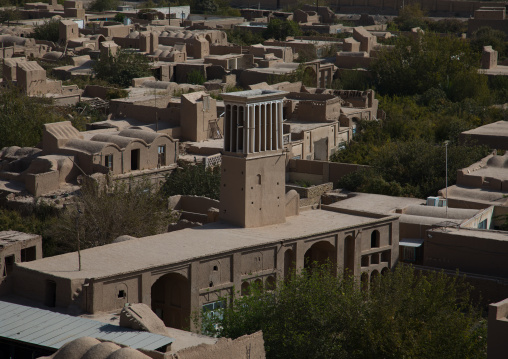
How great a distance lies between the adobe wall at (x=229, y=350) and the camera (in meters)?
16.6

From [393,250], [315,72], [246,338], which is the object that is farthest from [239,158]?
[315,72]

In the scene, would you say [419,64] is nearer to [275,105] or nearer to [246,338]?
[275,105]

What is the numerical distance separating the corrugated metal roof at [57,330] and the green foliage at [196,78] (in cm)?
3422

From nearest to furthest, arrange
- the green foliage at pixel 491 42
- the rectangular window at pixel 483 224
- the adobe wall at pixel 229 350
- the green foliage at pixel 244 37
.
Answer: the adobe wall at pixel 229 350 < the rectangular window at pixel 483 224 < the green foliage at pixel 491 42 < the green foliage at pixel 244 37

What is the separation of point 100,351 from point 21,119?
84.6 feet

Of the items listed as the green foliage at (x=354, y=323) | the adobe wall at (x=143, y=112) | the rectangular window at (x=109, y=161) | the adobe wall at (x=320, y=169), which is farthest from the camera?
the adobe wall at (x=143, y=112)

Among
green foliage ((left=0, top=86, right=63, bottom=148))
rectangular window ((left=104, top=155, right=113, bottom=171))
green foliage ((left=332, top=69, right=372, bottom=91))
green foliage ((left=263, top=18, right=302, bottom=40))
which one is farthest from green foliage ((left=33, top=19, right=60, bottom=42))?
rectangular window ((left=104, top=155, right=113, bottom=171))

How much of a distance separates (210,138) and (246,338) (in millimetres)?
23874

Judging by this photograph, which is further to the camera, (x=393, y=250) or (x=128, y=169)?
(x=128, y=169)

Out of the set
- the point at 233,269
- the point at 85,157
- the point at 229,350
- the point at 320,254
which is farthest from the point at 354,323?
the point at 85,157

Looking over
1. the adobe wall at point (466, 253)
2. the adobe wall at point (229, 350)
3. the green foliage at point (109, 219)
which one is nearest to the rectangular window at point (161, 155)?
the green foliage at point (109, 219)

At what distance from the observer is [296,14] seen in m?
86.4

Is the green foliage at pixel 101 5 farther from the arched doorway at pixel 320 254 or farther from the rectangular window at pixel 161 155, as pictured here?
the arched doorway at pixel 320 254

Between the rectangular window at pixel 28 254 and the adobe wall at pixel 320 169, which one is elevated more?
the rectangular window at pixel 28 254
